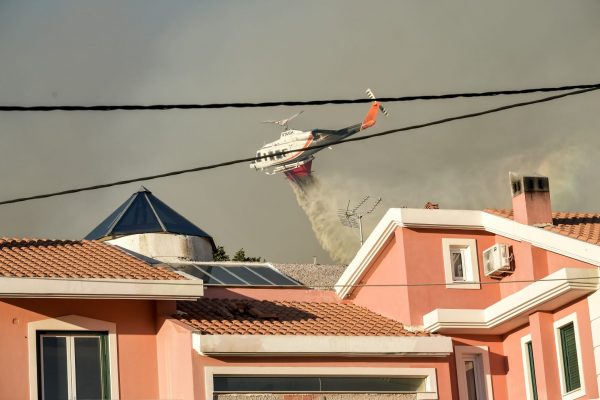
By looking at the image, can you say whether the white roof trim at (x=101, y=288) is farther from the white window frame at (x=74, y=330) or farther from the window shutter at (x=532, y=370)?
the window shutter at (x=532, y=370)

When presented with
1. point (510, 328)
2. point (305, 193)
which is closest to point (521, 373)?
point (510, 328)

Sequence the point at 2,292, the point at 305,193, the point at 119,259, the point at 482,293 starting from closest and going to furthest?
1. the point at 2,292
2. the point at 119,259
3. the point at 482,293
4. the point at 305,193

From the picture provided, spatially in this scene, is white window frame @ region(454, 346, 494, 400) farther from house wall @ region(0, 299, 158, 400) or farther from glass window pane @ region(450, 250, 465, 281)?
house wall @ region(0, 299, 158, 400)

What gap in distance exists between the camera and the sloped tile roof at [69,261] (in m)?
32.2

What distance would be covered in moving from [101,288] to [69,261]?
5.76 ft

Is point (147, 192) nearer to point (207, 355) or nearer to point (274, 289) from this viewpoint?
point (274, 289)

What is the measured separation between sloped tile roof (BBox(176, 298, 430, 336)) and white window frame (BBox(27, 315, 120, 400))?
1.56 meters

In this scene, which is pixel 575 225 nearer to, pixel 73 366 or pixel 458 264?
pixel 458 264

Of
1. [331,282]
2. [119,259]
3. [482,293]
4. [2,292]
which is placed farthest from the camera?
[331,282]

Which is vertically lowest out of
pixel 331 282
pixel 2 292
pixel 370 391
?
pixel 370 391

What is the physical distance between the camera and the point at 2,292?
31.1 meters

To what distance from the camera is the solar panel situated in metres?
38.6

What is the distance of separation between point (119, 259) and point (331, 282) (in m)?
19.1

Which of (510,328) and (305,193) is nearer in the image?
(510,328)
